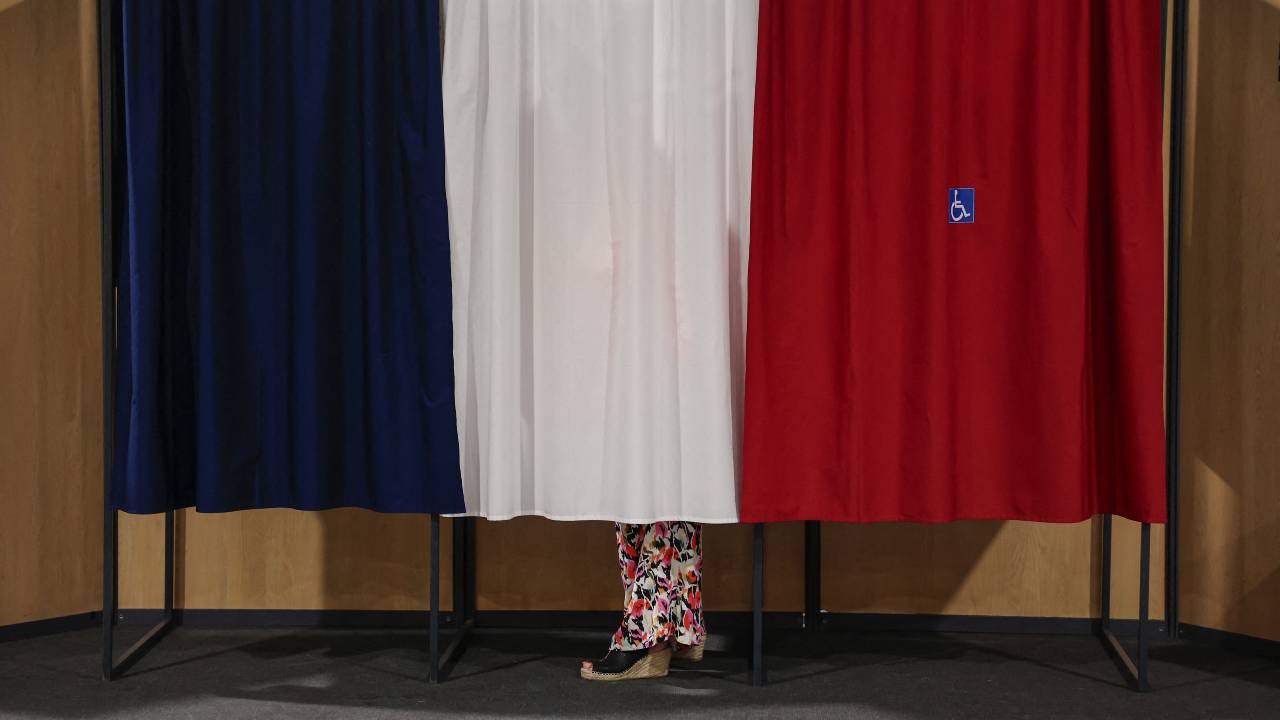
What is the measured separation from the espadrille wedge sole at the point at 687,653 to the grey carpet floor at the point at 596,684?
37mm

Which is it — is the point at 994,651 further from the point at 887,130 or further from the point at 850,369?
the point at 887,130

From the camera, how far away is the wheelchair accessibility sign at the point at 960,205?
2482 mm

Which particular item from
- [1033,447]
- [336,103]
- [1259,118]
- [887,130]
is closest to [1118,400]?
[1033,447]

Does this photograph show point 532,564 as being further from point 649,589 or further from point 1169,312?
point 1169,312

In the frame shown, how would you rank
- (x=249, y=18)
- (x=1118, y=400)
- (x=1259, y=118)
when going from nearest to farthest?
(x=1118, y=400) → (x=249, y=18) → (x=1259, y=118)

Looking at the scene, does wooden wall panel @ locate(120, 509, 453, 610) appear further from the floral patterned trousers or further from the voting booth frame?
the floral patterned trousers

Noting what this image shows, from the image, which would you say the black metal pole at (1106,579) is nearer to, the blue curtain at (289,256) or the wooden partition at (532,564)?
the wooden partition at (532,564)

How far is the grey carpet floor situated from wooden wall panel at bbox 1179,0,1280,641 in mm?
251

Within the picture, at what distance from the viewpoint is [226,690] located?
261 centimetres

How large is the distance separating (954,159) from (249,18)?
199cm

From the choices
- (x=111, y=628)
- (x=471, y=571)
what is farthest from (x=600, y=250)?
(x=111, y=628)

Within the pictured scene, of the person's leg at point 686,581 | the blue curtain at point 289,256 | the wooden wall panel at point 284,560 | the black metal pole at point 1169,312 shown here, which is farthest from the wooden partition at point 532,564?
the blue curtain at point 289,256

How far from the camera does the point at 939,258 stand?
8.11ft

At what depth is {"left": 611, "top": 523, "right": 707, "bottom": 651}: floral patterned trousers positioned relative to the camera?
2.67 metres
